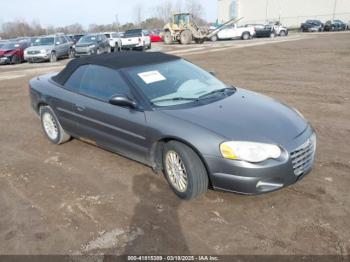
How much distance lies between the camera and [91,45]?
2312cm

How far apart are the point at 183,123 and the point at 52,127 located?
301 centimetres

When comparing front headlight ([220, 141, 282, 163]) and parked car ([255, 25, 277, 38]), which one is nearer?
front headlight ([220, 141, 282, 163])

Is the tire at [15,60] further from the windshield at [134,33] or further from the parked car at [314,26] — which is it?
the parked car at [314,26]

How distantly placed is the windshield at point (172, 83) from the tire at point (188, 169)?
23.7 inches

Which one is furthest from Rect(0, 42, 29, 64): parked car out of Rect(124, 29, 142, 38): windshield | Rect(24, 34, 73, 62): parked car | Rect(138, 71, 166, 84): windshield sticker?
Rect(138, 71, 166, 84): windshield sticker

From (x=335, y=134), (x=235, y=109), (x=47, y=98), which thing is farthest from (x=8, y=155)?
(x=335, y=134)

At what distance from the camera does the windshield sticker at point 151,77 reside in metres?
4.34

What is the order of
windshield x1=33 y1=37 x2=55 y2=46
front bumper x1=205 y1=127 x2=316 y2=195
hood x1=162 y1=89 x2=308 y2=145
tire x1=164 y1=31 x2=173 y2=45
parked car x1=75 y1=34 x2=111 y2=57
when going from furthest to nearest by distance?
1. tire x1=164 y1=31 x2=173 y2=45
2. windshield x1=33 y1=37 x2=55 y2=46
3. parked car x1=75 y1=34 x2=111 y2=57
4. hood x1=162 y1=89 x2=308 y2=145
5. front bumper x1=205 y1=127 x2=316 y2=195

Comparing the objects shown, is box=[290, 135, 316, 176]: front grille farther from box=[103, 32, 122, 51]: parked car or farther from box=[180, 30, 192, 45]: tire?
box=[180, 30, 192, 45]: tire

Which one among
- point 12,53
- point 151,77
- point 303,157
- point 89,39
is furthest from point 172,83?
point 12,53

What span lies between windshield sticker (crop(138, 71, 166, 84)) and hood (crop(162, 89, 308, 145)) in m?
0.64

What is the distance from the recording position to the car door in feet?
13.6

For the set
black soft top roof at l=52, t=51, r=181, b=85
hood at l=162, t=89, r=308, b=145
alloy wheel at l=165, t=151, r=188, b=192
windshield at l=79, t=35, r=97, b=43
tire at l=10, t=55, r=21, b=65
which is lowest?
tire at l=10, t=55, r=21, b=65

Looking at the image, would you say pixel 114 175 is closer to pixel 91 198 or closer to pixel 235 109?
pixel 91 198
